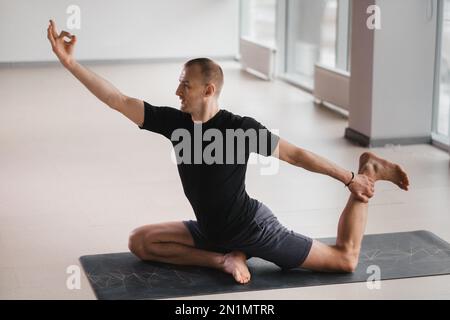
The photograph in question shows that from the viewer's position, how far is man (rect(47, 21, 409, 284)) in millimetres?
Result: 3660

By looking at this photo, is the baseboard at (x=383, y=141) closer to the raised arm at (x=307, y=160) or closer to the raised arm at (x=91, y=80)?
the raised arm at (x=307, y=160)

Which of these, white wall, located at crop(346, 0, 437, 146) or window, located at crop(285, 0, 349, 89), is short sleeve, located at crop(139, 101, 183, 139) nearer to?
white wall, located at crop(346, 0, 437, 146)

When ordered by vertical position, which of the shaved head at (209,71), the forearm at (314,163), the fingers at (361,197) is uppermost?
the shaved head at (209,71)

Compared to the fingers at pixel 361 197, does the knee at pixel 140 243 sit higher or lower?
lower

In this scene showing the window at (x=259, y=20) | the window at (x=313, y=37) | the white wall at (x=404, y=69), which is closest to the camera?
the white wall at (x=404, y=69)

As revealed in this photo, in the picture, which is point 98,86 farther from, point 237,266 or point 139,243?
point 237,266

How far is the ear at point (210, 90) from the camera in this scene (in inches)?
144

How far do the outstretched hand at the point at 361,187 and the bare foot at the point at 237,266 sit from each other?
584 mm

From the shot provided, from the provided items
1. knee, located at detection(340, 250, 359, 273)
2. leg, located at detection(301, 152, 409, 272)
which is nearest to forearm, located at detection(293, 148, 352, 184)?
leg, located at detection(301, 152, 409, 272)

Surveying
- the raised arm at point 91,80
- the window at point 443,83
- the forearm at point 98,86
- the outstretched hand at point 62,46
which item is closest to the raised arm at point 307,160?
the raised arm at point 91,80

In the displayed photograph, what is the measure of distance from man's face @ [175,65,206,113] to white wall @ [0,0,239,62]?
8693mm

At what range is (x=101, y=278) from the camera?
3.88 meters
